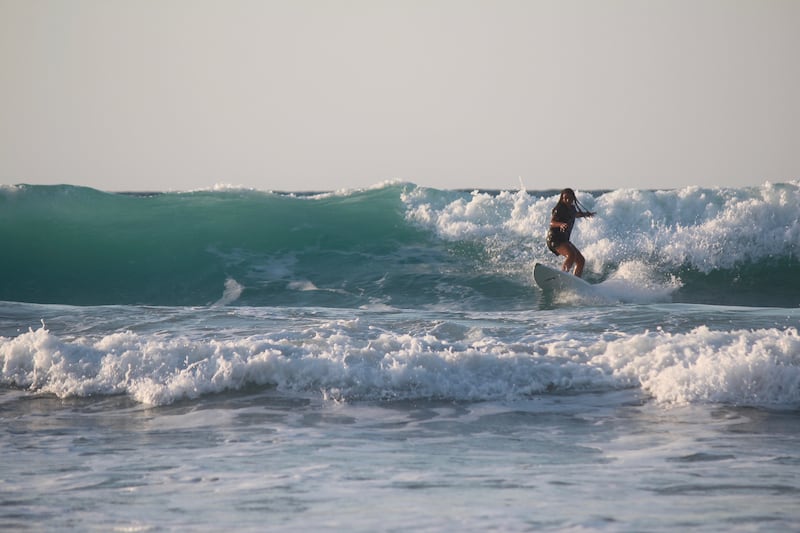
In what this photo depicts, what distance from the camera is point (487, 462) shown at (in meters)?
5.61

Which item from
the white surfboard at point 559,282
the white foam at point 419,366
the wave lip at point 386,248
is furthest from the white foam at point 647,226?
the white foam at point 419,366

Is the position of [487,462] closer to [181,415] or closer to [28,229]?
[181,415]

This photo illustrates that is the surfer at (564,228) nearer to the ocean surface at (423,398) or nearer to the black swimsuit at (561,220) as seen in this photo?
the black swimsuit at (561,220)

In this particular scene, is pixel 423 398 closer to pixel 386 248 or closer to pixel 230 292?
pixel 230 292

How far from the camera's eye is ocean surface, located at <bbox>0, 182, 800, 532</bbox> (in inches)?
186

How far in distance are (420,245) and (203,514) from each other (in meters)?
13.3

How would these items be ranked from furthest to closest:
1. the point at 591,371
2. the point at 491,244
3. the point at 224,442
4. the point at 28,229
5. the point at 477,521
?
the point at 28,229 < the point at 491,244 < the point at 591,371 < the point at 224,442 < the point at 477,521

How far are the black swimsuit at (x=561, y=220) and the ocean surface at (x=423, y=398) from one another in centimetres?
89

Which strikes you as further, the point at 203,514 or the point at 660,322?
Answer: the point at 660,322

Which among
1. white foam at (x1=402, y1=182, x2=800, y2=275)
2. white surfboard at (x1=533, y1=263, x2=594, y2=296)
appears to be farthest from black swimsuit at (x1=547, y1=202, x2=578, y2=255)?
white foam at (x1=402, y1=182, x2=800, y2=275)

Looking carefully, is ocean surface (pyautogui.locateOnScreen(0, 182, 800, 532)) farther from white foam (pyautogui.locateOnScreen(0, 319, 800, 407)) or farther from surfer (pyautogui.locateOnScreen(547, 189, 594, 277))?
surfer (pyautogui.locateOnScreen(547, 189, 594, 277))

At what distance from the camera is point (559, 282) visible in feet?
42.9

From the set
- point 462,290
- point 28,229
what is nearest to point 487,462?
point 462,290

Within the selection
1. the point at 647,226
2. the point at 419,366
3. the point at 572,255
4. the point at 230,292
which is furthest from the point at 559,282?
the point at 230,292
